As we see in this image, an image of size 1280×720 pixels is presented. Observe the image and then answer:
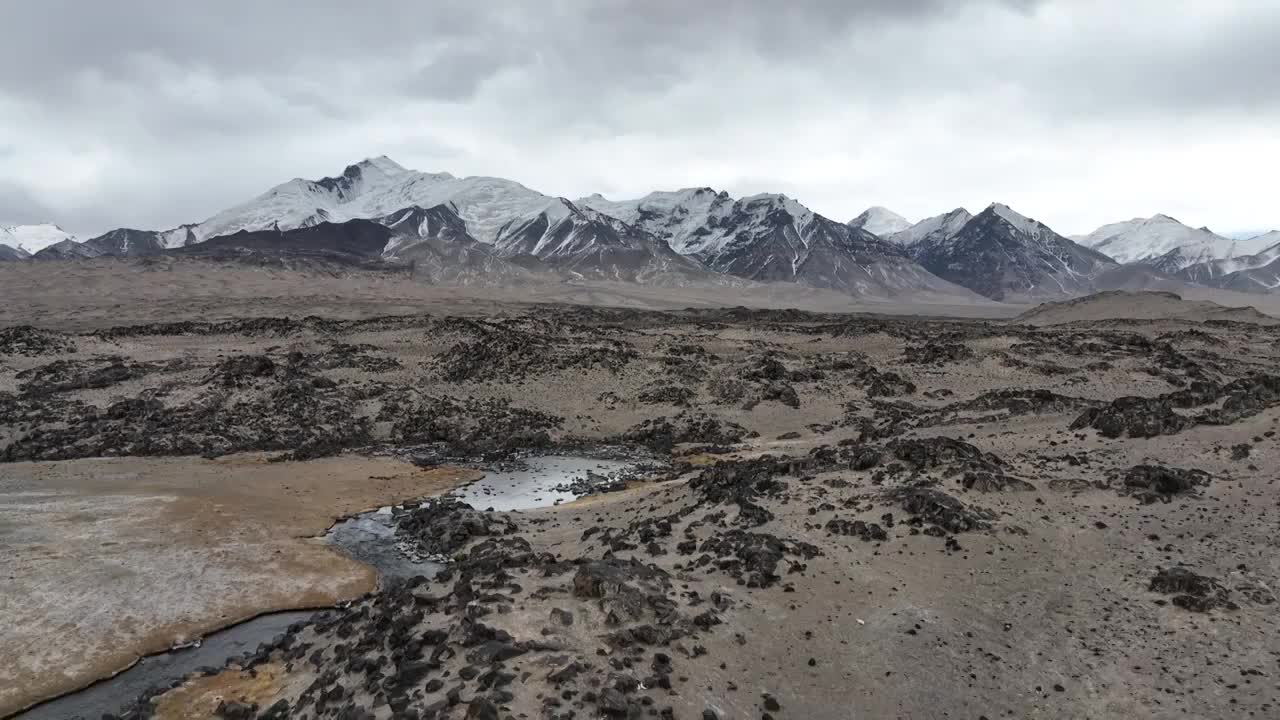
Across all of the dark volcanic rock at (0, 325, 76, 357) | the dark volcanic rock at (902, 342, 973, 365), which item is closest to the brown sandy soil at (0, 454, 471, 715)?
the dark volcanic rock at (0, 325, 76, 357)

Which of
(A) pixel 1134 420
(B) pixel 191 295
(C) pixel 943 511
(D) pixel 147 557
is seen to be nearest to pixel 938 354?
(A) pixel 1134 420

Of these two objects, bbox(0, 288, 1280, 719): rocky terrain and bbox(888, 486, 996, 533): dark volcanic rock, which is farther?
bbox(888, 486, 996, 533): dark volcanic rock

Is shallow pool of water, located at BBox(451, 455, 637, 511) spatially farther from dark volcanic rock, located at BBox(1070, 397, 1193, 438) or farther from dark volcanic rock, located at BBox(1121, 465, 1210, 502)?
dark volcanic rock, located at BBox(1070, 397, 1193, 438)

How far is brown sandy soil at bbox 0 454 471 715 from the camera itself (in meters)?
18.7

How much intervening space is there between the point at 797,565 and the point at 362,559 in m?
14.7

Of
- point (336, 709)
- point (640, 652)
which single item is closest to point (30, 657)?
point (336, 709)

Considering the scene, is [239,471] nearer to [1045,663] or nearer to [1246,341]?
[1045,663]

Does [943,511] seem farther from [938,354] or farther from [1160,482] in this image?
[938,354]

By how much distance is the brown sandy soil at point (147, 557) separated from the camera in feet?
61.4

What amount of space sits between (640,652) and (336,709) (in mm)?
5653

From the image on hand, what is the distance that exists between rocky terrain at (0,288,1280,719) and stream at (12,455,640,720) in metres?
0.89

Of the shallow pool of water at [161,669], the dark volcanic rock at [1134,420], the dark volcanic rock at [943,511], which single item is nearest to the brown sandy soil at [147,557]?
the shallow pool of water at [161,669]

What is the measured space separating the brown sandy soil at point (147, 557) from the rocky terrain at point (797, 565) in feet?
5.46

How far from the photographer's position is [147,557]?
23719 millimetres
